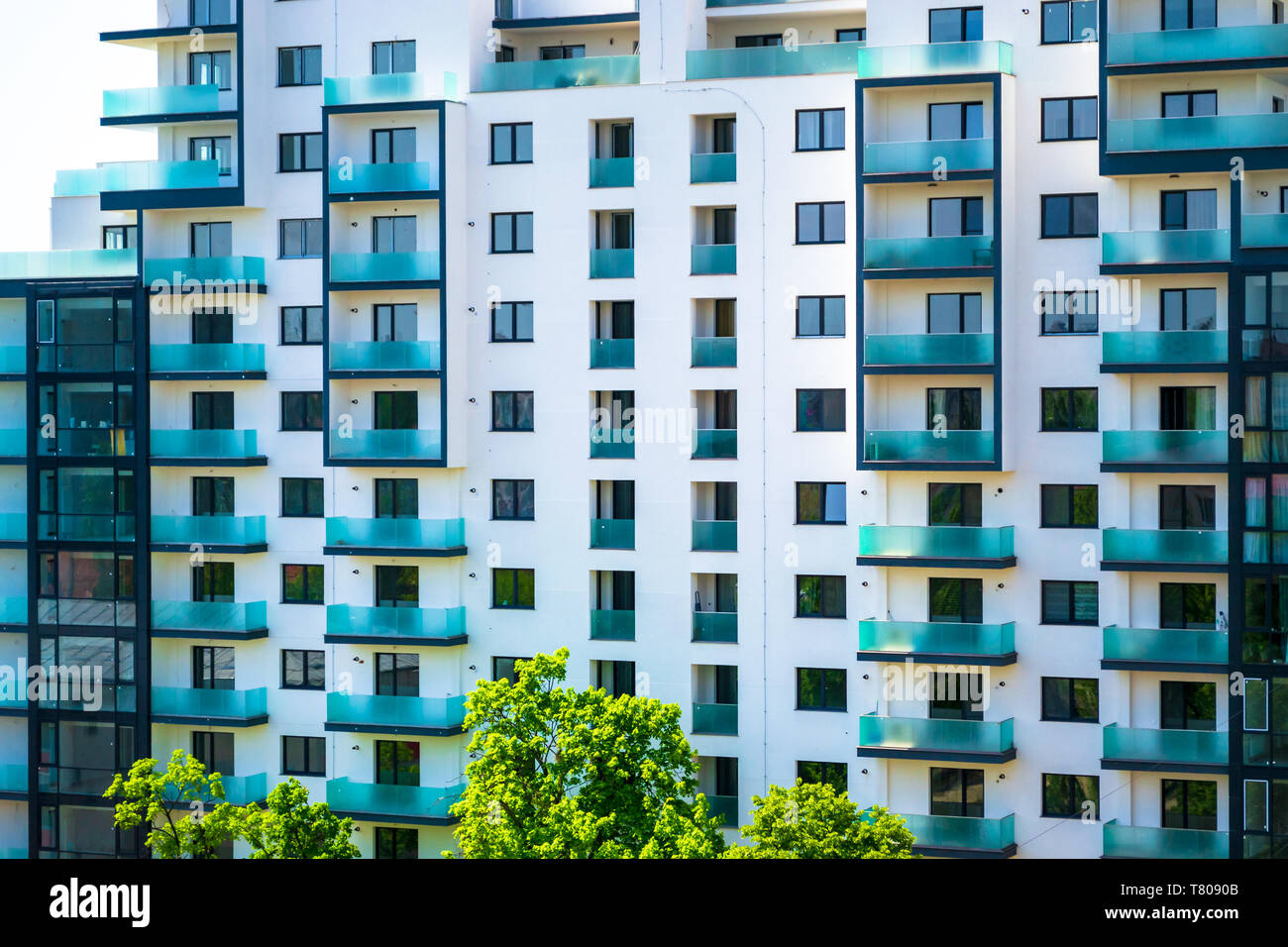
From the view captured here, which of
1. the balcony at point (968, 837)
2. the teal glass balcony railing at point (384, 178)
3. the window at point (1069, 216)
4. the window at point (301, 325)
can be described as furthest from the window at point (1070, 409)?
the window at point (301, 325)

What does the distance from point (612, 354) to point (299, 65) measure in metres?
14.1

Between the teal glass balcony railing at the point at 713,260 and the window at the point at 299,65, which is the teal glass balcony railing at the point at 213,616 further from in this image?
the teal glass balcony railing at the point at 713,260

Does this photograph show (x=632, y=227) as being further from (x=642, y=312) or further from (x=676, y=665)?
(x=676, y=665)

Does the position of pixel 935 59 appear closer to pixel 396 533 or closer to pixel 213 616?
pixel 396 533

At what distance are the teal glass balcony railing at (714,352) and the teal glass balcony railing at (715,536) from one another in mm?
4482

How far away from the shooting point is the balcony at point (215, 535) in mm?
56375

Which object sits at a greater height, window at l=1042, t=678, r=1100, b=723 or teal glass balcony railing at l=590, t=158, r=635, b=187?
teal glass balcony railing at l=590, t=158, r=635, b=187

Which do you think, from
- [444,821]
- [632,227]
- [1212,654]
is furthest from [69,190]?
[1212,654]

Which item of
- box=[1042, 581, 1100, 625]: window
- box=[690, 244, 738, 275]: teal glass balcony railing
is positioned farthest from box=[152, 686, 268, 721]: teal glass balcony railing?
box=[1042, 581, 1100, 625]: window

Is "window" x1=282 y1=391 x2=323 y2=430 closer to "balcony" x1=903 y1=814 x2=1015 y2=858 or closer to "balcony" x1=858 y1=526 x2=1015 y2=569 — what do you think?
"balcony" x1=858 y1=526 x2=1015 y2=569

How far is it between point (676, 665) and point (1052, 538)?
11253 millimetres

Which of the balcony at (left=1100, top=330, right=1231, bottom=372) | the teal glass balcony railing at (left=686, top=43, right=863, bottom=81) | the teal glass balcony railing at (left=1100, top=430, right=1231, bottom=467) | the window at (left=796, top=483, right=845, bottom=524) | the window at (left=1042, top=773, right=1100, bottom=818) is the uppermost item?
the teal glass balcony railing at (left=686, top=43, right=863, bottom=81)

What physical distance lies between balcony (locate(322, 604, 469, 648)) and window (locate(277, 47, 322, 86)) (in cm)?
1648

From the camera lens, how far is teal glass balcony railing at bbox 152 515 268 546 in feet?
185
